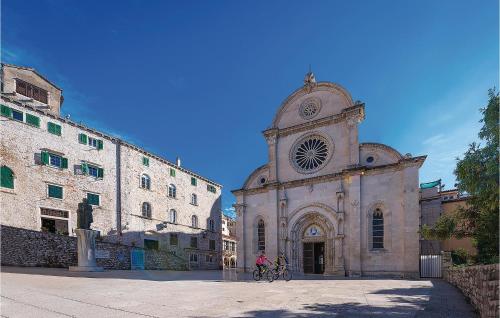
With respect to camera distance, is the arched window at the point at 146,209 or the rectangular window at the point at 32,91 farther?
the arched window at the point at 146,209

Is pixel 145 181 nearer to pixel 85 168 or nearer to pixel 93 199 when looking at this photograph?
pixel 93 199

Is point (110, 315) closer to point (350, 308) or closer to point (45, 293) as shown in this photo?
point (45, 293)

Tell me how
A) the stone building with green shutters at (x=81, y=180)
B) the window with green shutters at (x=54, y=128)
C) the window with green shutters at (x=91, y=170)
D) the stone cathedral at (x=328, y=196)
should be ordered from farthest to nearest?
the window with green shutters at (x=91, y=170), the window with green shutters at (x=54, y=128), the stone building with green shutters at (x=81, y=180), the stone cathedral at (x=328, y=196)

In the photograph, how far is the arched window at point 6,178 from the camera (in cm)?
2214

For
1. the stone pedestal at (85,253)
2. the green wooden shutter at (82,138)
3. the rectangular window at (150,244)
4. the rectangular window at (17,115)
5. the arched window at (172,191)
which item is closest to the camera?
the stone pedestal at (85,253)

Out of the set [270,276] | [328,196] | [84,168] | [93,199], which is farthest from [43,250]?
[328,196]

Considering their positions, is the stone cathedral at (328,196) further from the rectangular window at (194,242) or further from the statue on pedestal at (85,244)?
the statue on pedestal at (85,244)

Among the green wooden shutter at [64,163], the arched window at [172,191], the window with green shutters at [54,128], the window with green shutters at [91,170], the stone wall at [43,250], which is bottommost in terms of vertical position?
the stone wall at [43,250]

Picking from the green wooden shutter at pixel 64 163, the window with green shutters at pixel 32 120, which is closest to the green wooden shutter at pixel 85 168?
the green wooden shutter at pixel 64 163

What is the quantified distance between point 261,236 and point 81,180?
1639 centimetres

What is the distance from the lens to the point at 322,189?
25531mm

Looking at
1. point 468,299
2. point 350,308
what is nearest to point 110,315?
point 350,308

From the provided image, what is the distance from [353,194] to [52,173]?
76.8ft

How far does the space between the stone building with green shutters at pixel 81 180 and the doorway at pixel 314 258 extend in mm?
16002
